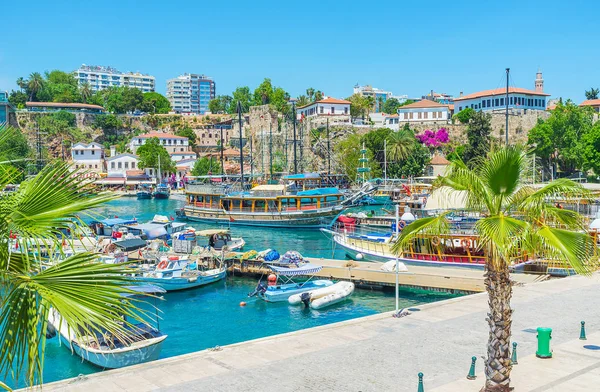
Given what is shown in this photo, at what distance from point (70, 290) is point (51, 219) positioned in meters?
0.66

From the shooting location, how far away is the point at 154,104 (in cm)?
14712

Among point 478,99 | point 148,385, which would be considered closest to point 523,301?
point 148,385

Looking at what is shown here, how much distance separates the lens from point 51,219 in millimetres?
5281

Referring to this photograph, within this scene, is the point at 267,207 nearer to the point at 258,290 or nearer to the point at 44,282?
the point at 258,290

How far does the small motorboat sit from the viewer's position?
27125 mm

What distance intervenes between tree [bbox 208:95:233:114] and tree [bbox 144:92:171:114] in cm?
1249

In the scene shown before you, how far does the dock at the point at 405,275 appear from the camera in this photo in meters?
27.6

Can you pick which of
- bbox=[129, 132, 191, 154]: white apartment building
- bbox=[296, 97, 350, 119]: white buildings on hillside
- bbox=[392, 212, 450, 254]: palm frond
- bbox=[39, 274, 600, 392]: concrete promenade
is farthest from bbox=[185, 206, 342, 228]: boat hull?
bbox=[129, 132, 191, 154]: white apartment building

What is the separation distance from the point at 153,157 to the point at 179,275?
82.1 metres

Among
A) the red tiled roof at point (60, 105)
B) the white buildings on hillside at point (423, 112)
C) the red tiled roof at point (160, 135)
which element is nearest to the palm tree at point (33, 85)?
the red tiled roof at point (60, 105)

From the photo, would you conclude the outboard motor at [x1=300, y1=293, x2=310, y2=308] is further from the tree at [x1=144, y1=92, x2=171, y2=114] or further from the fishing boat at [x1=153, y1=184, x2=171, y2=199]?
the tree at [x1=144, y1=92, x2=171, y2=114]

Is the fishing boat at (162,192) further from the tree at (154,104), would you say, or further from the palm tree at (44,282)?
the palm tree at (44,282)

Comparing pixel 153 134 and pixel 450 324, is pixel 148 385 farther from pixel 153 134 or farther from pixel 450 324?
pixel 153 134

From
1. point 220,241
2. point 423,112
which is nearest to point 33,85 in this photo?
point 423,112
